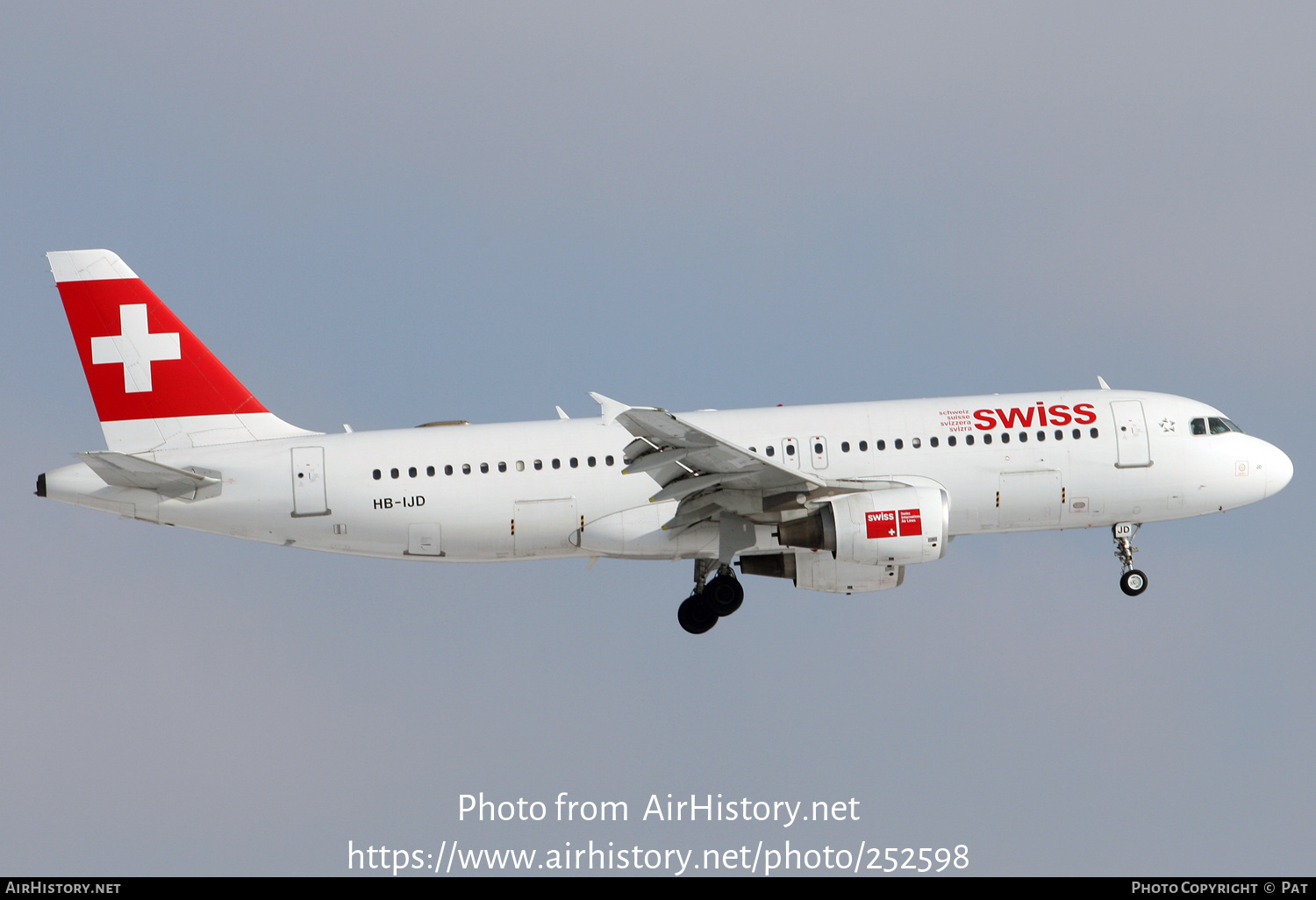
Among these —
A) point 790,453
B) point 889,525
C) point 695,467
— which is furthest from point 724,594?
point 889,525

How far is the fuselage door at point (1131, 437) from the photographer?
3534 cm

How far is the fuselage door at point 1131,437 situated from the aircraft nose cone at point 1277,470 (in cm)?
352

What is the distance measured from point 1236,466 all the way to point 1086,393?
4.10 metres

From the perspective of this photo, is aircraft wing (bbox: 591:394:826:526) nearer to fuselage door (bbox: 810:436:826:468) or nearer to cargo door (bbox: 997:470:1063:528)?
fuselage door (bbox: 810:436:826:468)

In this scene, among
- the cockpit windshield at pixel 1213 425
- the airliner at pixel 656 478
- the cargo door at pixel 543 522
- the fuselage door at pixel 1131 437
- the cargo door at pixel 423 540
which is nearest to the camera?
the airliner at pixel 656 478

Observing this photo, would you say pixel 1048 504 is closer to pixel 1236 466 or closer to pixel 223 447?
pixel 1236 466

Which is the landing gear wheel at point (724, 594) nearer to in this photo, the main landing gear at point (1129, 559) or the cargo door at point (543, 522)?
the cargo door at point (543, 522)

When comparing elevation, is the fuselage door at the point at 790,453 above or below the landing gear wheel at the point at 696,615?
above

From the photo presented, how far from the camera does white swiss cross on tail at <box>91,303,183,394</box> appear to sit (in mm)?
36344

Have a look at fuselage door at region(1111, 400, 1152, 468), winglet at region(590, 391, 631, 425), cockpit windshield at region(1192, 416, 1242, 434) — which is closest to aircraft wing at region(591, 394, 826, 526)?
winglet at region(590, 391, 631, 425)

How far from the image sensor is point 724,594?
3616 centimetres

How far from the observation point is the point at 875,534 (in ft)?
108

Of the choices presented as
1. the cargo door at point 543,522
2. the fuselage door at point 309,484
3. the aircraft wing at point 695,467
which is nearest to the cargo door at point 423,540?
the cargo door at point 543,522

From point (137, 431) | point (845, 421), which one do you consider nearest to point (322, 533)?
point (137, 431)
